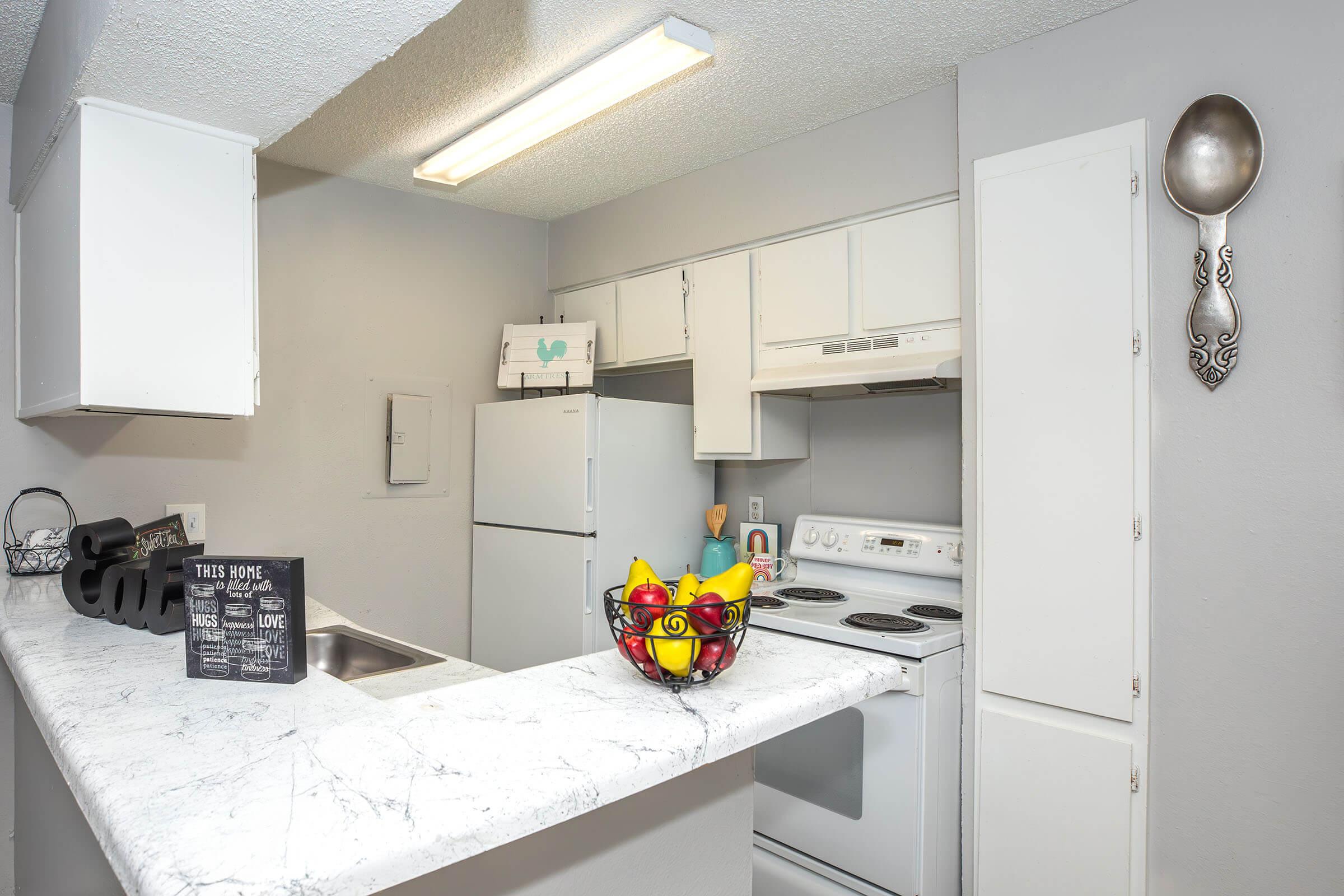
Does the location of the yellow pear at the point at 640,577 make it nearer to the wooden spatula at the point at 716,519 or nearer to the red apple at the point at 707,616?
the red apple at the point at 707,616

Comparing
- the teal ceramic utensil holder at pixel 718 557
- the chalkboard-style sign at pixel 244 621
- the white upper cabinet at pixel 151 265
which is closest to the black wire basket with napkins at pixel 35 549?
the white upper cabinet at pixel 151 265

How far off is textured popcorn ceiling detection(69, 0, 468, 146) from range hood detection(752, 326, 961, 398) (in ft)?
5.12

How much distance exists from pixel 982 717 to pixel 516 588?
1.77m

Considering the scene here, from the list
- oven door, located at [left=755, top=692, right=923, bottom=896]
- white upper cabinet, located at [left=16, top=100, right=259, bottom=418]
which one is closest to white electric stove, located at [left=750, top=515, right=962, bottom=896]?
oven door, located at [left=755, top=692, right=923, bottom=896]

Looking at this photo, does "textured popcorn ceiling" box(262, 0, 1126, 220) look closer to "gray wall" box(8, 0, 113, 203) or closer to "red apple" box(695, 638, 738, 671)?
"gray wall" box(8, 0, 113, 203)

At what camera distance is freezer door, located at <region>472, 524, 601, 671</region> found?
2826 mm

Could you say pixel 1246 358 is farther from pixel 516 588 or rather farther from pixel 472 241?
pixel 472 241

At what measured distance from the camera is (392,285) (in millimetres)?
3143

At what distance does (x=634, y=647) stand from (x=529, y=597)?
6.95 feet

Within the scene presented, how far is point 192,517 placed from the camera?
2582 mm

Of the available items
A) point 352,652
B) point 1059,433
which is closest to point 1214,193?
point 1059,433

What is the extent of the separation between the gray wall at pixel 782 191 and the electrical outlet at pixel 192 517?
1.78 m

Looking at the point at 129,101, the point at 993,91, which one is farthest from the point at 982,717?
the point at 129,101

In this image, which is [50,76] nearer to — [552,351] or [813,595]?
[552,351]
